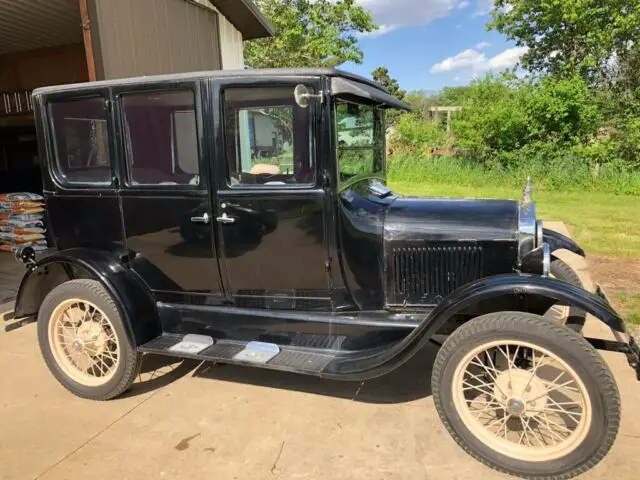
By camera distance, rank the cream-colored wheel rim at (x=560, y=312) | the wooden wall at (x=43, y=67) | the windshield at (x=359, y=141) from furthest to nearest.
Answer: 1. the wooden wall at (x=43, y=67)
2. the cream-colored wheel rim at (x=560, y=312)
3. the windshield at (x=359, y=141)

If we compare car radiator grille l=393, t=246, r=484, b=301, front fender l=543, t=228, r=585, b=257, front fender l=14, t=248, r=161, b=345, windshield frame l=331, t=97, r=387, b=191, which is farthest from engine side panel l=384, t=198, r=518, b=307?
front fender l=14, t=248, r=161, b=345

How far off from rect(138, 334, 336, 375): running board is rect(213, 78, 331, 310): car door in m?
0.27

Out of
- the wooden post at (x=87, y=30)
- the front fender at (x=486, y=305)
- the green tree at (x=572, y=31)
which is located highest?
the green tree at (x=572, y=31)

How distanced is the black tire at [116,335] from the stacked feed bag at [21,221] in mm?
4354

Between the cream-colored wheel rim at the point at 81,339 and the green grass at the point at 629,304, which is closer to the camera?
the cream-colored wheel rim at the point at 81,339

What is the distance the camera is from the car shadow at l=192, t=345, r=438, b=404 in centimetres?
308

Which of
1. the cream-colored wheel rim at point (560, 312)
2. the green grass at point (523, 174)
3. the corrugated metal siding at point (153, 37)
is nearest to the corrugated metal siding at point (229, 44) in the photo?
the corrugated metal siding at point (153, 37)

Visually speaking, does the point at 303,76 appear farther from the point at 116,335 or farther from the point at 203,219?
the point at 116,335

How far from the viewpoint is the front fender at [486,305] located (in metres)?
2.25

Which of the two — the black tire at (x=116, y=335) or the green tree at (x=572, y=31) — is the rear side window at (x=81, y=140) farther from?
the green tree at (x=572, y=31)

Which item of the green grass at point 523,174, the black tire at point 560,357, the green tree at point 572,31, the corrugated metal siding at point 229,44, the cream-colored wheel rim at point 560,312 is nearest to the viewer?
the black tire at point 560,357

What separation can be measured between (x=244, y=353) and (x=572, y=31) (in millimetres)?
18194

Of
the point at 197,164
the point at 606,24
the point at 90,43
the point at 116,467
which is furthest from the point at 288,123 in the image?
the point at 606,24

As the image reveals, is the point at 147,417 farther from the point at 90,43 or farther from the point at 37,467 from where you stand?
the point at 90,43
